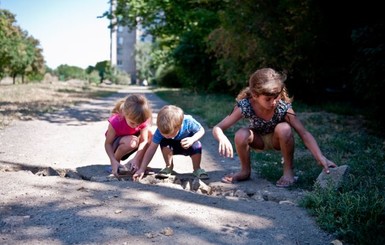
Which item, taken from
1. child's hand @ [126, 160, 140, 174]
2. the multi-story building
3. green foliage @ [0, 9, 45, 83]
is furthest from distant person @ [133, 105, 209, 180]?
the multi-story building

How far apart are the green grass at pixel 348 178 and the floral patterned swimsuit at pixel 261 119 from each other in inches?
22.1

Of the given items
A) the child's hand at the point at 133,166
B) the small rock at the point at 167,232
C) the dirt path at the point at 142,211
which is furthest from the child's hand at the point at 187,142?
the small rock at the point at 167,232

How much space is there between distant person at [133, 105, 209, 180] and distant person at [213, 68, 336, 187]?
1.02 feet

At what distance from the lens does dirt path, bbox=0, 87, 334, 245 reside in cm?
238

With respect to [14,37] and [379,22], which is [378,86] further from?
[14,37]

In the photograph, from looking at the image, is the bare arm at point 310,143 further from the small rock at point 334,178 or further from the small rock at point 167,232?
the small rock at point 167,232

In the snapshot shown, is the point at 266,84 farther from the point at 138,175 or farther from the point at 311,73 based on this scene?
the point at 311,73

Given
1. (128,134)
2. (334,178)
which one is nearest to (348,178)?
(334,178)

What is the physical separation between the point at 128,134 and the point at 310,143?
6.50 ft

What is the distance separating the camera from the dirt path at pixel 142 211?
2379 mm

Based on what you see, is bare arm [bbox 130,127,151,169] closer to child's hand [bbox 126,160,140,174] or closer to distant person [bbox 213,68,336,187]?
child's hand [bbox 126,160,140,174]

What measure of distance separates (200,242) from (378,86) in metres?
5.10

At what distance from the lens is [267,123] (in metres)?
3.90

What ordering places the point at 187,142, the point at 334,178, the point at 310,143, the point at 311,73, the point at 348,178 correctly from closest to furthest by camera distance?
the point at 334,178, the point at 348,178, the point at 310,143, the point at 187,142, the point at 311,73
